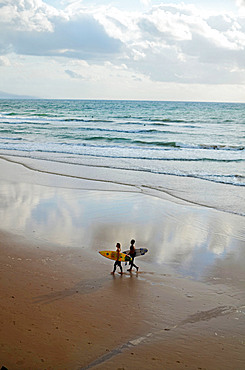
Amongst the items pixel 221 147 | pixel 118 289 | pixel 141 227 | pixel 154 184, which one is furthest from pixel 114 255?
pixel 221 147

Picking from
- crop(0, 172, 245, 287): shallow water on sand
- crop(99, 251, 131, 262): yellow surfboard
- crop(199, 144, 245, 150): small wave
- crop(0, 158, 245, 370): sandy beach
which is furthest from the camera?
crop(199, 144, 245, 150): small wave

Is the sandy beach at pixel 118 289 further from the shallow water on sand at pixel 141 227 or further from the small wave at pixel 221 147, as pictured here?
the small wave at pixel 221 147

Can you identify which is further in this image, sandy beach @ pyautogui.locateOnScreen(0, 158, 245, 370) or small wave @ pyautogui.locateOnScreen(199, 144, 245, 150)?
small wave @ pyautogui.locateOnScreen(199, 144, 245, 150)

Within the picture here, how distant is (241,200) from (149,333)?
957 cm

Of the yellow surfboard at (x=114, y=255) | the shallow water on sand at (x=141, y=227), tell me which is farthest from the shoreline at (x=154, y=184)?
the yellow surfboard at (x=114, y=255)

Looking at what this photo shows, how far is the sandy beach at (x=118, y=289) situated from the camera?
517 cm

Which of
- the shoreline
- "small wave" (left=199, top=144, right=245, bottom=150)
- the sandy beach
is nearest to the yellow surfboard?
the sandy beach

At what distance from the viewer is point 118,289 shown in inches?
278

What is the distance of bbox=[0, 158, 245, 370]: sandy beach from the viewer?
17.0 feet

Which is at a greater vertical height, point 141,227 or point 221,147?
point 221,147

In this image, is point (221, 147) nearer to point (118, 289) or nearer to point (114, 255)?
point (114, 255)

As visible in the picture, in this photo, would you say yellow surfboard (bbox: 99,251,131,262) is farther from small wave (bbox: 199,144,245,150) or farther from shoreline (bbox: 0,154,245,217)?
small wave (bbox: 199,144,245,150)

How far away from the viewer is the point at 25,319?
5809 mm

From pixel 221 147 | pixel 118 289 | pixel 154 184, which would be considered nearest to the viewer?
pixel 118 289
